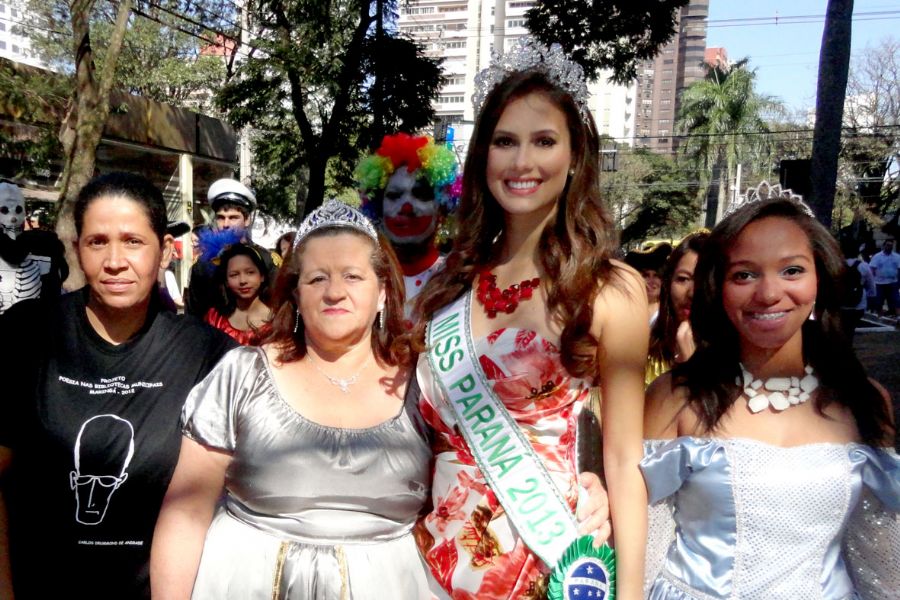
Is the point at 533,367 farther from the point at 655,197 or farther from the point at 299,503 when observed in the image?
the point at 655,197

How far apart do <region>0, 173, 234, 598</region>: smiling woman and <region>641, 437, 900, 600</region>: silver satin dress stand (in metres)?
1.31

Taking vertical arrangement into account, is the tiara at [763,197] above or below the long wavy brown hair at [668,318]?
above

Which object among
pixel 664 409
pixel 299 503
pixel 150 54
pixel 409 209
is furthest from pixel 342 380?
pixel 150 54

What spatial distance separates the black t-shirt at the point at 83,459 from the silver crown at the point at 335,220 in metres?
0.57

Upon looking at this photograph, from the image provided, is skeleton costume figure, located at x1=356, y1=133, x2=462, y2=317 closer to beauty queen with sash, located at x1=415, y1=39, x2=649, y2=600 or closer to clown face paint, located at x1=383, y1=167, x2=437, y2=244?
clown face paint, located at x1=383, y1=167, x2=437, y2=244

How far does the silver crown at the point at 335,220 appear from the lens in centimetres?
215

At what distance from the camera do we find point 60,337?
2.09 m

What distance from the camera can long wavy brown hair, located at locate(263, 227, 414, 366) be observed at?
213cm

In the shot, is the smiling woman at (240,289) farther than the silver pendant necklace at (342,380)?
Yes

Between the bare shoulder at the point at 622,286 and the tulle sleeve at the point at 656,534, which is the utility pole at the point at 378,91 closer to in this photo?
the bare shoulder at the point at 622,286

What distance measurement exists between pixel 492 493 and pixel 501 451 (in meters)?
0.12

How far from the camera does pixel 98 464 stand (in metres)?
1.99

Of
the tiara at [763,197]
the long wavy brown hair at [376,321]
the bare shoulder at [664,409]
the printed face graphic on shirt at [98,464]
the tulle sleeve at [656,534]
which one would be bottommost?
the tulle sleeve at [656,534]

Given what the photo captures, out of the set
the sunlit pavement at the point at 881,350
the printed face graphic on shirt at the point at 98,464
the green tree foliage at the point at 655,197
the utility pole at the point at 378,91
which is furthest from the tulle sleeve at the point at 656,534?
the green tree foliage at the point at 655,197
